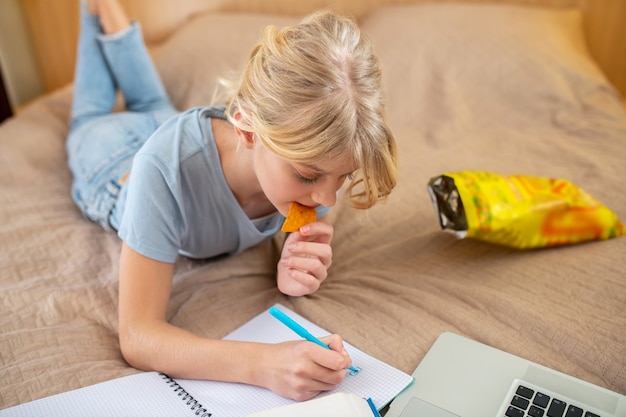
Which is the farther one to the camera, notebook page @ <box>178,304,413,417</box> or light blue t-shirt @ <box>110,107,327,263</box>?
light blue t-shirt @ <box>110,107,327,263</box>

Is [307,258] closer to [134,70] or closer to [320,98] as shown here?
[320,98]

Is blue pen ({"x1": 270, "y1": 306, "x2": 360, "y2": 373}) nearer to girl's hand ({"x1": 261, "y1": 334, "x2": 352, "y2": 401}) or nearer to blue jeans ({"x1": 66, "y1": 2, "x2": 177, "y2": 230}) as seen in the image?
girl's hand ({"x1": 261, "y1": 334, "x2": 352, "y2": 401})

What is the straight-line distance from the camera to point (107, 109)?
154cm

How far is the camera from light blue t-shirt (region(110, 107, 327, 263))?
2.92ft

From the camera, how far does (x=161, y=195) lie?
0.90 m

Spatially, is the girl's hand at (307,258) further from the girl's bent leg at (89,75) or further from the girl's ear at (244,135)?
the girl's bent leg at (89,75)

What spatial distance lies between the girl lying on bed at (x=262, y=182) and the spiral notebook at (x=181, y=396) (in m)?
0.02

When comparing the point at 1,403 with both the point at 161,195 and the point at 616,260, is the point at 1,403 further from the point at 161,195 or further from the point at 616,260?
the point at 616,260

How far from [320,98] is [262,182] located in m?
0.17

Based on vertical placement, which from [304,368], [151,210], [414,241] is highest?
[151,210]

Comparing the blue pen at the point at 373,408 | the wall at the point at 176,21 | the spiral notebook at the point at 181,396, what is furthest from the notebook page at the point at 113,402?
the wall at the point at 176,21

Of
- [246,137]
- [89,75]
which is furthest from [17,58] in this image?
[246,137]

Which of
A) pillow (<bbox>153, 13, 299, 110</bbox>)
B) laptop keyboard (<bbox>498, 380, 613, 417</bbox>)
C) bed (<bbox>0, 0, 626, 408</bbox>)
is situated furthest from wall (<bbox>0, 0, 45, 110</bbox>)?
laptop keyboard (<bbox>498, 380, 613, 417</bbox>)

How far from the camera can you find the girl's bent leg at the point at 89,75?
1489mm
